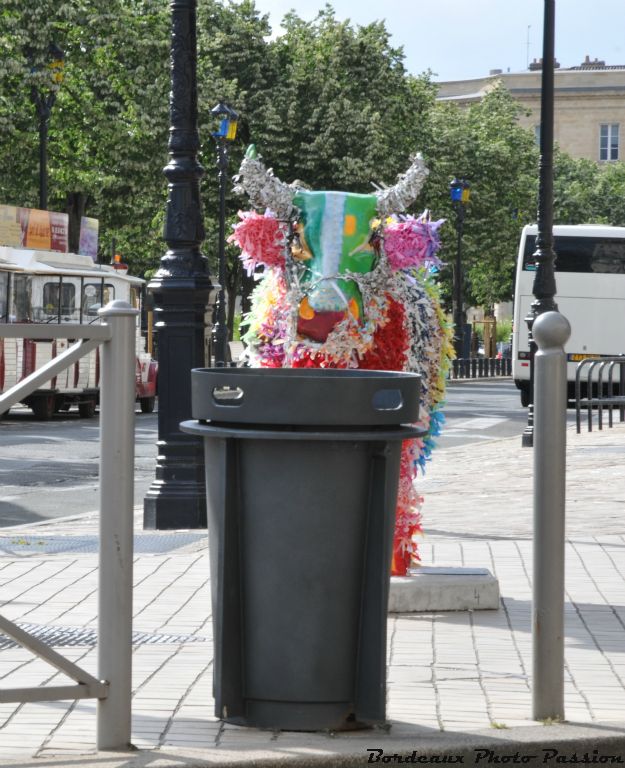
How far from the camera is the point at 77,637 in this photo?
5828 mm

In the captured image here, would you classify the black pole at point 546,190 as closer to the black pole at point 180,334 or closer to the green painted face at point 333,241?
the black pole at point 180,334

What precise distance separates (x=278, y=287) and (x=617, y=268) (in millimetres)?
25682

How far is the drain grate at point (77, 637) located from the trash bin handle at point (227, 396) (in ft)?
5.15

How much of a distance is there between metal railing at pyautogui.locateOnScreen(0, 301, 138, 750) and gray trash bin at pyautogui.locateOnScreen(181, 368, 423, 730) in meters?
0.29

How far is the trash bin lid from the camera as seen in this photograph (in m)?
4.28

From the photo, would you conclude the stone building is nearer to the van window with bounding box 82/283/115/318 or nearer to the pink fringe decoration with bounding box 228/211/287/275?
the van window with bounding box 82/283/115/318

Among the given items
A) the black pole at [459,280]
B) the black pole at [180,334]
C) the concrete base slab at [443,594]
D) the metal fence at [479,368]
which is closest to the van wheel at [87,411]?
the black pole at [180,334]

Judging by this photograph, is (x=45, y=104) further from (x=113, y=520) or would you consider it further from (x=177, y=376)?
(x=113, y=520)

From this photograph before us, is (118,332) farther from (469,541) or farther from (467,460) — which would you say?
(467,460)

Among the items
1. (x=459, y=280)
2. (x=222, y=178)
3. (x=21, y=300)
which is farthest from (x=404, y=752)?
(x=459, y=280)

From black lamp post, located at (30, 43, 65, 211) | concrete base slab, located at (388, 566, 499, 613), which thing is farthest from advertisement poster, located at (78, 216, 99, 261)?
concrete base slab, located at (388, 566, 499, 613)

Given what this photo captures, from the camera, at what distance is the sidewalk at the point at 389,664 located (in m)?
4.26

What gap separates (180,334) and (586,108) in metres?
88.4

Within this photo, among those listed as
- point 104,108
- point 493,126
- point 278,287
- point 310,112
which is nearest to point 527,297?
point 104,108
